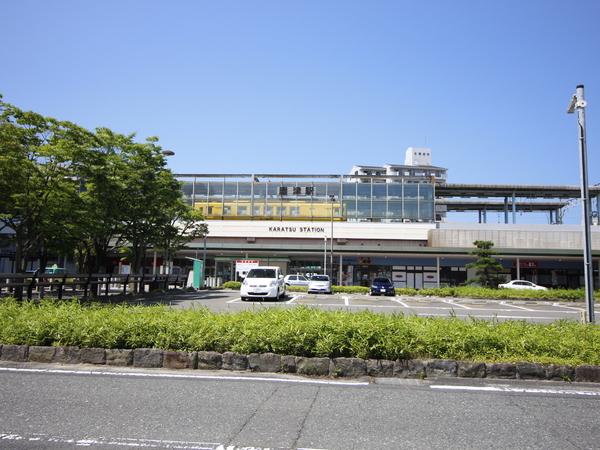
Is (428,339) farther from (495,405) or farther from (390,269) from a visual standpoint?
(390,269)

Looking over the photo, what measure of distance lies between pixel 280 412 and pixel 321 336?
2170 mm

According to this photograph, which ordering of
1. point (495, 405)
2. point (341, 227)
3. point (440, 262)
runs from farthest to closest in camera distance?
point (341, 227) < point (440, 262) < point (495, 405)

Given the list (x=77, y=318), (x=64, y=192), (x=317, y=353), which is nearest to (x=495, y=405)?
(x=317, y=353)

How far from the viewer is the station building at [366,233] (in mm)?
41594

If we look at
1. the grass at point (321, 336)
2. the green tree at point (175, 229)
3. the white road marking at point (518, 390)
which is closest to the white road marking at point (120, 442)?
the grass at point (321, 336)

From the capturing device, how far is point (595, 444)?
402 centimetres

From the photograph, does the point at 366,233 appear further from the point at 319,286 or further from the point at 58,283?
the point at 58,283

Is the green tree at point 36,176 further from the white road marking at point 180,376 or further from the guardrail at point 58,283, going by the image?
the white road marking at point 180,376

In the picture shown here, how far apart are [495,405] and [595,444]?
1204 millimetres

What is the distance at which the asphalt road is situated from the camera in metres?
4.03

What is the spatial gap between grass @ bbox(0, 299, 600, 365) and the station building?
30166mm

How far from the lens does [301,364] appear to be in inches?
262

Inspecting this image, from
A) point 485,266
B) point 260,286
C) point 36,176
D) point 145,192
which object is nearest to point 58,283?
point 36,176

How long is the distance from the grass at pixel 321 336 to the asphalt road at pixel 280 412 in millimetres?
566
